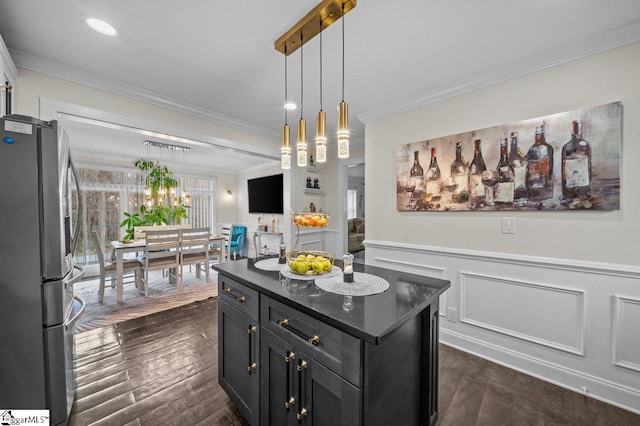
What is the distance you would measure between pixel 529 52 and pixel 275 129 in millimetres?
2972

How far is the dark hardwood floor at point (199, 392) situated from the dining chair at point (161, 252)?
129 centimetres

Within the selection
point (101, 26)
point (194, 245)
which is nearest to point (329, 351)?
point (101, 26)

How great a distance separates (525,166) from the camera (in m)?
2.04

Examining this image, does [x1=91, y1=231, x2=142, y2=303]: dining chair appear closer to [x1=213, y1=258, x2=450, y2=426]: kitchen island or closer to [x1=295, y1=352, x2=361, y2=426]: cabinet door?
[x1=213, y1=258, x2=450, y2=426]: kitchen island

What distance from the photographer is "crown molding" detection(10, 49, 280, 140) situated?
6.69ft

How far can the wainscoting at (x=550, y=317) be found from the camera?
1705mm

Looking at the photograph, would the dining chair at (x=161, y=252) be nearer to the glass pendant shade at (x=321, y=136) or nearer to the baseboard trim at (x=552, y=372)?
the glass pendant shade at (x=321, y=136)

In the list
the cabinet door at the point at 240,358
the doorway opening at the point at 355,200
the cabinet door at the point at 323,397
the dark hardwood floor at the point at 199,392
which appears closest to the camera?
the cabinet door at the point at 323,397

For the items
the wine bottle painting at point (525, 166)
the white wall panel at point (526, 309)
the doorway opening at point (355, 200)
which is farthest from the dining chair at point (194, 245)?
the doorway opening at point (355, 200)

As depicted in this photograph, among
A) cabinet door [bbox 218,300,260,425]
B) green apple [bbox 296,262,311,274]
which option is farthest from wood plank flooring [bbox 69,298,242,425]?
green apple [bbox 296,262,311,274]

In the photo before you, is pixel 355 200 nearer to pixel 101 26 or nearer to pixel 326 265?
pixel 326 265

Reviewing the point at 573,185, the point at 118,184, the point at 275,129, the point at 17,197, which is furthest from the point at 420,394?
the point at 118,184

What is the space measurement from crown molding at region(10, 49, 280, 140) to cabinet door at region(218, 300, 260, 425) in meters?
2.33

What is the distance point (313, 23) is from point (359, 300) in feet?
5.47
